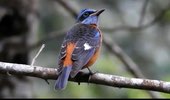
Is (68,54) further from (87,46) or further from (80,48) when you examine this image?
(87,46)

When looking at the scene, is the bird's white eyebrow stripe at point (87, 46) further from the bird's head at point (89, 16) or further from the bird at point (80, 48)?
the bird's head at point (89, 16)

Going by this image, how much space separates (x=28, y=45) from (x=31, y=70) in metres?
2.17


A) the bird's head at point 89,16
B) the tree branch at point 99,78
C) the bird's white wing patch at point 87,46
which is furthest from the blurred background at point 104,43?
the tree branch at point 99,78

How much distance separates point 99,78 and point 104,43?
2.12 meters

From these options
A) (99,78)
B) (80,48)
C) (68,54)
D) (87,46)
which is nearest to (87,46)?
(87,46)

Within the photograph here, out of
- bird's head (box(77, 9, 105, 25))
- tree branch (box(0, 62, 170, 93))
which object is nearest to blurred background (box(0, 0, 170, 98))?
bird's head (box(77, 9, 105, 25))

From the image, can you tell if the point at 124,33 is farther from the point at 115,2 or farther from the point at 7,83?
the point at 7,83

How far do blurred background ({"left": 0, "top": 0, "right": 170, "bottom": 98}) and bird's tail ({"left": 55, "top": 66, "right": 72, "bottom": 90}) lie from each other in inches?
55.6

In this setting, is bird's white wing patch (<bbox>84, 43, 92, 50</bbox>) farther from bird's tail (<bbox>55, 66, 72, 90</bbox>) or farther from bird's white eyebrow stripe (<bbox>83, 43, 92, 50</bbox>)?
bird's tail (<bbox>55, 66, 72, 90</bbox>)

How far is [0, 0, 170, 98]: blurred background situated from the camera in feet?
21.3

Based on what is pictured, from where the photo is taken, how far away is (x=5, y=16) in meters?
6.54

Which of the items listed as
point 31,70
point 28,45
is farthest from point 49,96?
point 31,70

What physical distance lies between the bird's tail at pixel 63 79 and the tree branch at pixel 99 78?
67 millimetres

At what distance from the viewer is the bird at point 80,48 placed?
15.3ft
